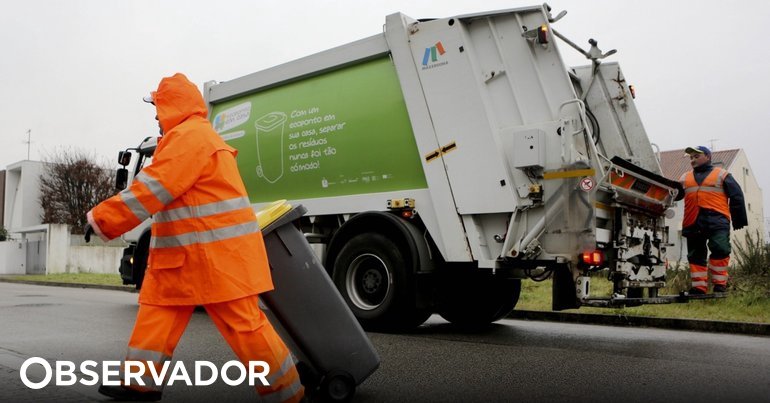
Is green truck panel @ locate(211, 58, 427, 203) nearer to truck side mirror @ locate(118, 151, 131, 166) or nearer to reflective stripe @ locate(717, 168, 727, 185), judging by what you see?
truck side mirror @ locate(118, 151, 131, 166)

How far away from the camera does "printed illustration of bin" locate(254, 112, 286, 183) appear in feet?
26.3

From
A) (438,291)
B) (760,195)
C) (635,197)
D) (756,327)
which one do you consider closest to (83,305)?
(438,291)

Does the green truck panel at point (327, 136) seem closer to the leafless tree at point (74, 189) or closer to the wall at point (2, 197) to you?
the leafless tree at point (74, 189)

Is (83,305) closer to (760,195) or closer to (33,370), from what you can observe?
(33,370)

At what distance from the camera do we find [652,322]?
788 centimetres

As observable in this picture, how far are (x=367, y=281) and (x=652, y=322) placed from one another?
10.3ft

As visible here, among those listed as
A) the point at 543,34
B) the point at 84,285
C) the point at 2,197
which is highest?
the point at 2,197

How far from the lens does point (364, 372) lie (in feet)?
12.3

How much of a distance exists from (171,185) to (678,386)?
3.04 meters

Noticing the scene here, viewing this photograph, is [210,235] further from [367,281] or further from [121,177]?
[121,177]
